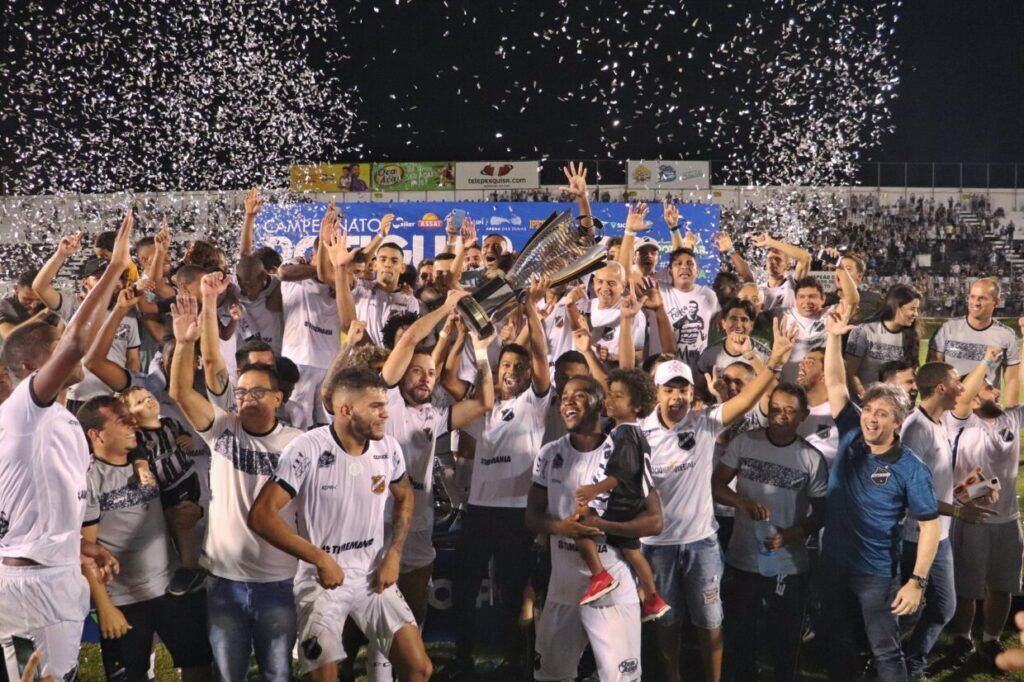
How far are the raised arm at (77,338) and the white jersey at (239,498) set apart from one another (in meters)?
0.99

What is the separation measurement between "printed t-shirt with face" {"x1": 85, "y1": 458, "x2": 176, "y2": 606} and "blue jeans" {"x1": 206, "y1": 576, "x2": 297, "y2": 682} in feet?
1.24

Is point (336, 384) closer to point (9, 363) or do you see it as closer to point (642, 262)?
point (9, 363)

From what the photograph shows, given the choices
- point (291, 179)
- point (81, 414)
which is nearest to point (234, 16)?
point (81, 414)

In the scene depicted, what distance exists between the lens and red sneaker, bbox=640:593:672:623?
511cm

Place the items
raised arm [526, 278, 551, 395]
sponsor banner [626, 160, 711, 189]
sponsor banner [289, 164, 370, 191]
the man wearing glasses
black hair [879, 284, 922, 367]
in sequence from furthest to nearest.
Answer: sponsor banner [626, 160, 711, 189] → sponsor banner [289, 164, 370, 191] → black hair [879, 284, 922, 367] → raised arm [526, 278, 551, 395] → the man wearing glasses

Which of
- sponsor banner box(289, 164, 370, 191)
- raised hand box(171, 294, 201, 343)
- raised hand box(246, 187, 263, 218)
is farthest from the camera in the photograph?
sponsor banner box(289, 164, 370, 191)

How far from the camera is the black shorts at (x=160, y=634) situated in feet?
15.6

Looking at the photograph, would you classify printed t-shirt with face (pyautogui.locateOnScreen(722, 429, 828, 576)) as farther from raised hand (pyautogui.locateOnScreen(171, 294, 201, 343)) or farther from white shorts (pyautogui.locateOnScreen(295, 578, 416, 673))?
raised hand (pyautogui.locateOnScreen(171, 294, 201, 343))

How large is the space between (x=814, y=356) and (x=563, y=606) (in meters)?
2.74

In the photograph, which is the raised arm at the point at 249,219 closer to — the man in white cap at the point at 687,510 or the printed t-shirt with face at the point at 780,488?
the man in white cap at the point at 687,510

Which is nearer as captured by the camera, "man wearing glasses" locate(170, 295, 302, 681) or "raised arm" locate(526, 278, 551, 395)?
Answer: "man wearing glasses" locate(170, 295, 302, 681)

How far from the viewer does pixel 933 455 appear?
5891mm

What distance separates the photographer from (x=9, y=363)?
4305 mm

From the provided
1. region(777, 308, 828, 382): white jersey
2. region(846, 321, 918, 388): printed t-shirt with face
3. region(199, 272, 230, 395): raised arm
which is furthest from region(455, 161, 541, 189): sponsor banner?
region(199, 272, 230, 395): raised arm
